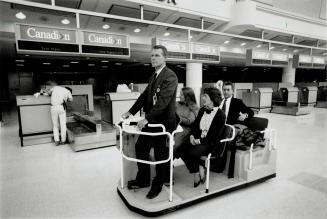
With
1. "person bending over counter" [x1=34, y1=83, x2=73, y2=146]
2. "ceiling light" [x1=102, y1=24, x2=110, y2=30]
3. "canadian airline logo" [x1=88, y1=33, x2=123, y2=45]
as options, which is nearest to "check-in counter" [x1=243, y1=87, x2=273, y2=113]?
"ceiling light" [x1=102, y1=24, x2=110, y2=30]

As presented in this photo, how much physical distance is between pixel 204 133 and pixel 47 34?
3.43m

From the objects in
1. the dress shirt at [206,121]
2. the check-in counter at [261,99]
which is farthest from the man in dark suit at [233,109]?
the check-in counter at [261,99]

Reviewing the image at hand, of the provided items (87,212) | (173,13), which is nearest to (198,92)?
(173,13)

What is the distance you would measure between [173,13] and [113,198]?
16.0 feet

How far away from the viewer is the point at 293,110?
952cm

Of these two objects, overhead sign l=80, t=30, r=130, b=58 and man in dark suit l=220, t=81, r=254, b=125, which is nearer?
man in dark suit l=220, t=81, r=254, b=125

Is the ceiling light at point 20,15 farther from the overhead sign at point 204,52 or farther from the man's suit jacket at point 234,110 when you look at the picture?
the man's suit jacket at point 234,110

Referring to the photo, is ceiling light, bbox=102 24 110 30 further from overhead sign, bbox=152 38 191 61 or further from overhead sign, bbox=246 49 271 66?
overhead sign, bbox=246 49 271 66

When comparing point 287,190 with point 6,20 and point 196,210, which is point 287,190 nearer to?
point 196,210

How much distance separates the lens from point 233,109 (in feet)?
11.6

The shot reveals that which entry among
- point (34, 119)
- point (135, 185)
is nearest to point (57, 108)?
point (34, 119)

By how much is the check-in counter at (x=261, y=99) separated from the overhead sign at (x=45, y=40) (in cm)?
901

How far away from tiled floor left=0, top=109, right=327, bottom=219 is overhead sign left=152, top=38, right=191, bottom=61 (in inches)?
111

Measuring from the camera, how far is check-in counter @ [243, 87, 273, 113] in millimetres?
10367
